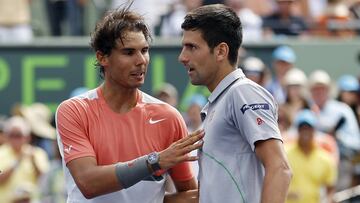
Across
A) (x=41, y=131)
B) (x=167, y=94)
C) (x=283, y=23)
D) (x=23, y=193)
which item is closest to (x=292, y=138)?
(x=167, y=94)

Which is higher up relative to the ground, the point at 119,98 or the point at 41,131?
the point at 119,98

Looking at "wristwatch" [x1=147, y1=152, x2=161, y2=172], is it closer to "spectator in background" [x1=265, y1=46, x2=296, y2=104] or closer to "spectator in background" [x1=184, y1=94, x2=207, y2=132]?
"spectator in background" [x1=184, y1=94, x2=207, y2=132]

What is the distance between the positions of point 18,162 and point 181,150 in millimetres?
6988

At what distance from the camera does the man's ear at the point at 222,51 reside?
6102 millimetres

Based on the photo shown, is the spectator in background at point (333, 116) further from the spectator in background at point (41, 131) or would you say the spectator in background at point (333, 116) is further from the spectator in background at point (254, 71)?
the spectator in background at point (41, 131)

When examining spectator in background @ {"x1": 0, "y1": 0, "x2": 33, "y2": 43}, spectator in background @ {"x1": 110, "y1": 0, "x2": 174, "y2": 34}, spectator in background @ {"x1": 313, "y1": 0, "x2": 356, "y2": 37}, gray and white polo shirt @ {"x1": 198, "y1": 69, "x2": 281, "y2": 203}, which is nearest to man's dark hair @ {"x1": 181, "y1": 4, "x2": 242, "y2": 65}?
gray and white polo shirt @ {"x1": 198, "y1": 69, "x2": 281, "y2": 203}

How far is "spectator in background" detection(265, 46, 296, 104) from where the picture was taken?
1405 centimetres

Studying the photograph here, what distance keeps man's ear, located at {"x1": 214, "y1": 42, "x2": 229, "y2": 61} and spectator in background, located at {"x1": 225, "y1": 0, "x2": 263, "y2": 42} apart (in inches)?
359

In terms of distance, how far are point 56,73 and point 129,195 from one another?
8.41m

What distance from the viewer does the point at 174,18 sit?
15.6 meters

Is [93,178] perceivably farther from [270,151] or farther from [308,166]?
[308,166]

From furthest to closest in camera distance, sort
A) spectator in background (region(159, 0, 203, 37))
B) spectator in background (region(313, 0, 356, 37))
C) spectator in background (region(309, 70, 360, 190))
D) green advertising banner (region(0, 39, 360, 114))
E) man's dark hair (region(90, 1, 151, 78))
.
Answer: spectator in background (region(313, 0, 356, 37)) → spectator in background (region(159, 0, 203, 37)) → green advertising banner (region(0, 39, 360, 114)) → spectator in background (region(309, 70, 360, 190)) → man's dark hair (region(90, 1, 151, 78))

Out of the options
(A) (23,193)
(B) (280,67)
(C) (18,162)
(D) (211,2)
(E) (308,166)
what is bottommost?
(A) (23,193)

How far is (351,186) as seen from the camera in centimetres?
1280
